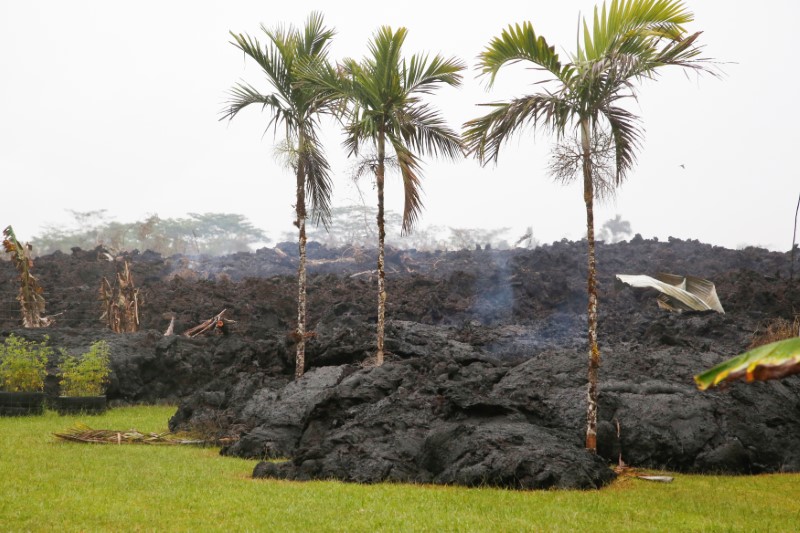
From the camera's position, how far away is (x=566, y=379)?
1318 centimetres

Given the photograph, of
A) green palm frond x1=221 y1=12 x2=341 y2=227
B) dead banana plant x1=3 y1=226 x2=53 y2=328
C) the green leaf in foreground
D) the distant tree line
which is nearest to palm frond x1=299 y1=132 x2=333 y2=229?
green palm frond x1=221 y1=12 x2=341 y2=227

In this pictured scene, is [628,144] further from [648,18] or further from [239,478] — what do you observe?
[239,478]

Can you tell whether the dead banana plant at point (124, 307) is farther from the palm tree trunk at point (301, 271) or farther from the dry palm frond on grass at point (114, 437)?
the dry palm frond on grass at point (114, 437)

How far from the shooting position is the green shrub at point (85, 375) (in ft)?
56.3

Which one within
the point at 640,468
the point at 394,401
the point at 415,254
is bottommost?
the point at 640,468

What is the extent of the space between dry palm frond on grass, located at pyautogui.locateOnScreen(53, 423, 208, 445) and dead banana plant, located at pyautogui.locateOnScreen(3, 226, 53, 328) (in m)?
8.78

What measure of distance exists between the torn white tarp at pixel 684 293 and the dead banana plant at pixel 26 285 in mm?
18485

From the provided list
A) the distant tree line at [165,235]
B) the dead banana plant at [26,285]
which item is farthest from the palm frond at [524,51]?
the distant tree line at [165,235]

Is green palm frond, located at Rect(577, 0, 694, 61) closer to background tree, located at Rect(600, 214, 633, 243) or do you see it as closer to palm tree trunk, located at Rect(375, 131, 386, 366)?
palm tree trunk, located at Rect(375, 131, 386, 366)

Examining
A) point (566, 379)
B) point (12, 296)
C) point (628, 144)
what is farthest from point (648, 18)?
point (12, 296)

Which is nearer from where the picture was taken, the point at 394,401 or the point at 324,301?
the point at 394,401

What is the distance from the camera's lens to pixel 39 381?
17156mm

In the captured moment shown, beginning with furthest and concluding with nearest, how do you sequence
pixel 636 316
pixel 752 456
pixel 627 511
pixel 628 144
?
pixel 636 316 → pixel 628 144 → pixel 752 456 → pixel 627 511

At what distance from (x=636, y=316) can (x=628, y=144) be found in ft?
37.1
